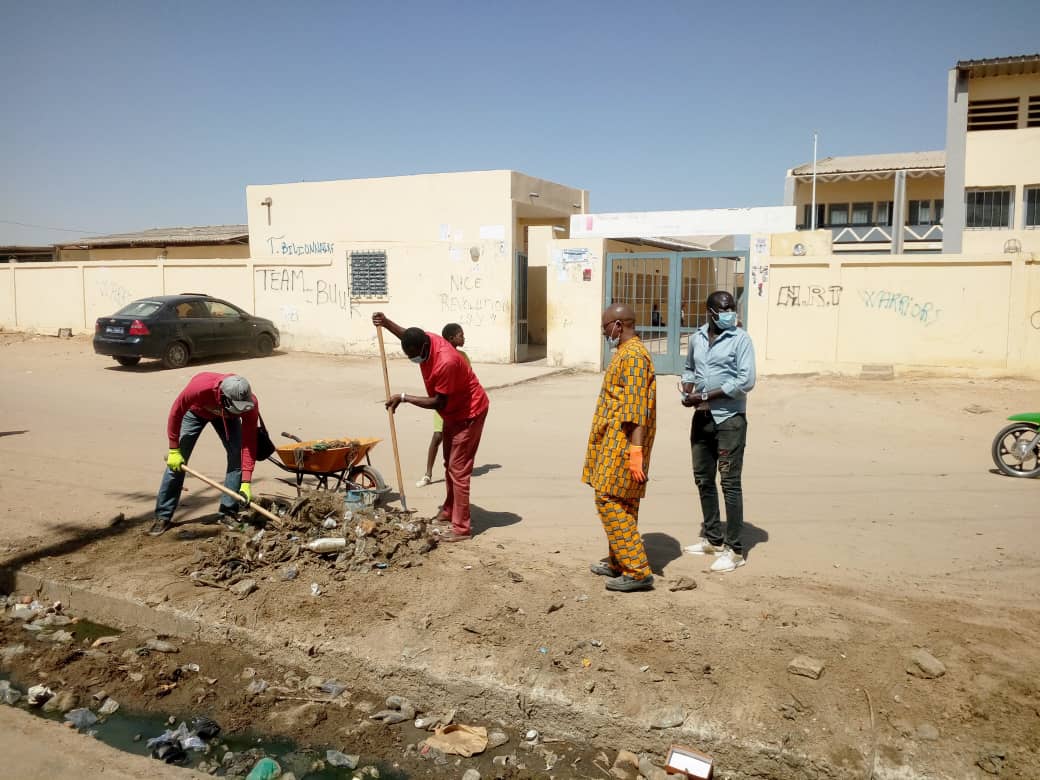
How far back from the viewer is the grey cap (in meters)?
5.78

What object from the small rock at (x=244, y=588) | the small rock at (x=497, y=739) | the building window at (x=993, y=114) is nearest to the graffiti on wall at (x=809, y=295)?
the small rock at (x=244, y=588)

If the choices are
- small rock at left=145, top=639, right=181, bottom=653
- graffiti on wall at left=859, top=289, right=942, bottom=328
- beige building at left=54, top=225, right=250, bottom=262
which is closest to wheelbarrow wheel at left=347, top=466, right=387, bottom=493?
small rock at left=145, top=639, right=181, bottom=653

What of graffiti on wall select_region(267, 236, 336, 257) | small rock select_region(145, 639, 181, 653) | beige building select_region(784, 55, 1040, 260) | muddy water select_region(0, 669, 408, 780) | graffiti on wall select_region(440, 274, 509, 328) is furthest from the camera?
beige building select_region(784, 55, 1040, 260)

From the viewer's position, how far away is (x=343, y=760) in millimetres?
3830

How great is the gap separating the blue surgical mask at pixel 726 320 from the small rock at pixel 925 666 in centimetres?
226

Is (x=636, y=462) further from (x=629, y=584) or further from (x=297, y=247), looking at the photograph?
(x=297, y=247)

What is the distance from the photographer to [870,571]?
17.8 feet

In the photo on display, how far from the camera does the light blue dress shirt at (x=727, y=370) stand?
17.2 ft

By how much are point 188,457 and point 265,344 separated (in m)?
12.9

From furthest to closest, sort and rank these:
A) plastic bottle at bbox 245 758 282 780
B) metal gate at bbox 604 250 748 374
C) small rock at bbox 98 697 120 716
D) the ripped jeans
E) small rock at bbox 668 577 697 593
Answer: metal gate at bbox 604 250 748 374 → the ripped jeans → small rock at bbox 668 577 697 593 → small rock at bbox 98 697 120 716 → plastic bottle at bbox 245 758 282 780

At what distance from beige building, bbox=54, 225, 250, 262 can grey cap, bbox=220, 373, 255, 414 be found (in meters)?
20.1

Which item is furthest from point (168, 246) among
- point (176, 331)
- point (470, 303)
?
point (470, 303)

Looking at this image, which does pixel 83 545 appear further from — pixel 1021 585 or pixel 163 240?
pixel 163 240

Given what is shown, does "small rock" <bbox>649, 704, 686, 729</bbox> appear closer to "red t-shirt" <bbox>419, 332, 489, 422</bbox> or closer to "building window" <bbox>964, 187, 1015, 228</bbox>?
"red t-shirt" <bbox>419, 332, 489, 422</bbox>
